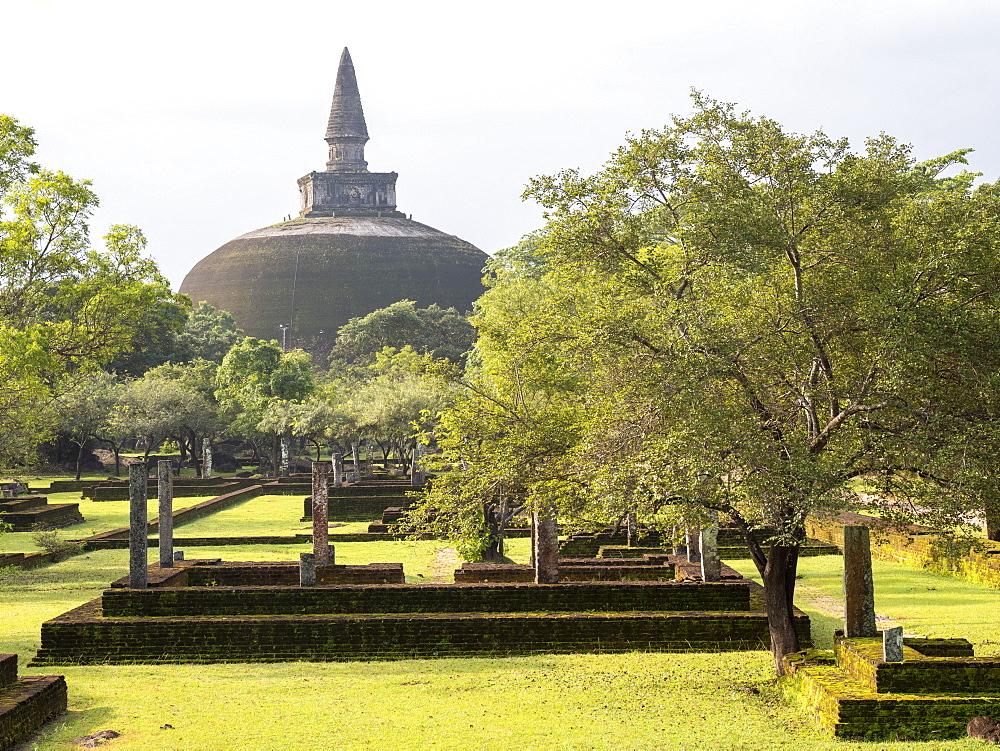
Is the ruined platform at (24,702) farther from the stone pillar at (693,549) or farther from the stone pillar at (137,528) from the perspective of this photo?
the stone pillar at (693,549)

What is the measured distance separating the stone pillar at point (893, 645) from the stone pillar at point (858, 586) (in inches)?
47.4

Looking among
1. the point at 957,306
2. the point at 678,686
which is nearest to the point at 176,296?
the point at 678,686

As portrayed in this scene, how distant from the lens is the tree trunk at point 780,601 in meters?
10.6

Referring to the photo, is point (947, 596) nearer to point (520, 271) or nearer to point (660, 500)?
point (660, 500)

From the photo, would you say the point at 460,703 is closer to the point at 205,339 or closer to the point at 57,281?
the point at 57,281

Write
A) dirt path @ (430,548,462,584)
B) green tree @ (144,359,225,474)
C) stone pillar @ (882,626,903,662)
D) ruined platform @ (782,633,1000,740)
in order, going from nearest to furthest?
ruined platform @ (782,633,1000,740), stone pillar @ (882,626,903,662), dirt path @ (430,548,462,584), green tree @ (144,359,225,474)

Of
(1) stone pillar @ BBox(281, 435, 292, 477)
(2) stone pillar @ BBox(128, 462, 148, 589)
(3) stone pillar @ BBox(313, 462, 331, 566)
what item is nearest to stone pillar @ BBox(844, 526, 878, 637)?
(3) stone pillar @ BBox(313, 462, 331, 566)

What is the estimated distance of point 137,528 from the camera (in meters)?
13.4

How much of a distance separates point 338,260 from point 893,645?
8086cm

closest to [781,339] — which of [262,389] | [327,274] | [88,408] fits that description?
[88,408]

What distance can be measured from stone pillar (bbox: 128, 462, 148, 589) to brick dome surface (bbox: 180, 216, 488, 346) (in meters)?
69.2

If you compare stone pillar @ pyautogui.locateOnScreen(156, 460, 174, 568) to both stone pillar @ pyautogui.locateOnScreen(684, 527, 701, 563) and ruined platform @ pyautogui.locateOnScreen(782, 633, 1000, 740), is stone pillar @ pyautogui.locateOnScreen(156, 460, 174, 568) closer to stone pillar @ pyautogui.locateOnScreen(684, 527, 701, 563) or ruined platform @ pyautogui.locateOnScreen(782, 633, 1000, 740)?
stone pillar @ pyautogui.locateOnScreen(684, 527, 701, 563)

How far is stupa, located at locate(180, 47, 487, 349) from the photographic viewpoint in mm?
84812

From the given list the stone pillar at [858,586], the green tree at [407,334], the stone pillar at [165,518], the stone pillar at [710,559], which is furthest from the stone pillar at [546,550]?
the green tree at [407,334]
